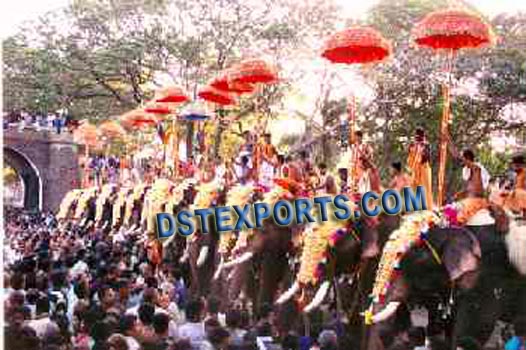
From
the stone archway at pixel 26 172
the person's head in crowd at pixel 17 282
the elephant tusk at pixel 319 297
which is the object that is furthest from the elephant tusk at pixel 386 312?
the stone archway at pixel 26 172

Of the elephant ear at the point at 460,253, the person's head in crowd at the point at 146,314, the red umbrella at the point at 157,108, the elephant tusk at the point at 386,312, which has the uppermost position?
the red umbrella at the point at 157,108

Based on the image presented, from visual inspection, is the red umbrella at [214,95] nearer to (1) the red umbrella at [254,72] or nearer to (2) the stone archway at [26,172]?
(1) the red umbrella at [254,72]

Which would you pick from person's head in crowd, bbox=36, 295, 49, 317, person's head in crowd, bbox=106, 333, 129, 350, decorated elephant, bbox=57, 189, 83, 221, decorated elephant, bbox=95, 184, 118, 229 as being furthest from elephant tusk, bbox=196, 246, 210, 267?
decorated elephant, bbox=57, 189, 83, 221

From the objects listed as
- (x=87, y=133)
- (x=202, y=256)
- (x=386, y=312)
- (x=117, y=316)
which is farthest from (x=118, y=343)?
(x=87, y=133)

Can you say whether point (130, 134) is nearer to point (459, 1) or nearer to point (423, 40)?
point (459, 1)

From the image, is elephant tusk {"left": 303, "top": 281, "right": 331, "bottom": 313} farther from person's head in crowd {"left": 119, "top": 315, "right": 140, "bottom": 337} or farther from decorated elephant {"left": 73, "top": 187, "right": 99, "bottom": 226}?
decorated elephant {"left": 73, "top": 187, "right": 99, "bottom": 226}

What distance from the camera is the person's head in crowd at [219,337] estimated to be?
3.78 m

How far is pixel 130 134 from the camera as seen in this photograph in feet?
26.7

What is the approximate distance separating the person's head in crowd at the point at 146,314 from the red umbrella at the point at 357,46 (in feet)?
6.92

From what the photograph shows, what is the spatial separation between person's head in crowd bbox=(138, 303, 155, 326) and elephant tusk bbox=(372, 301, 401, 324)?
1133mm

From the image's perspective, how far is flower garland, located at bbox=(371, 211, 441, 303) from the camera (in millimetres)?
4359

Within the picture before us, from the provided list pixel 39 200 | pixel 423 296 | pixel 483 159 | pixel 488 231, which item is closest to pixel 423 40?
pixel 488 231

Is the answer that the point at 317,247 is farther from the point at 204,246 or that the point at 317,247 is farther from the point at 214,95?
the point at 214,95

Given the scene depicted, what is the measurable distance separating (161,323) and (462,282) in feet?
5.25
